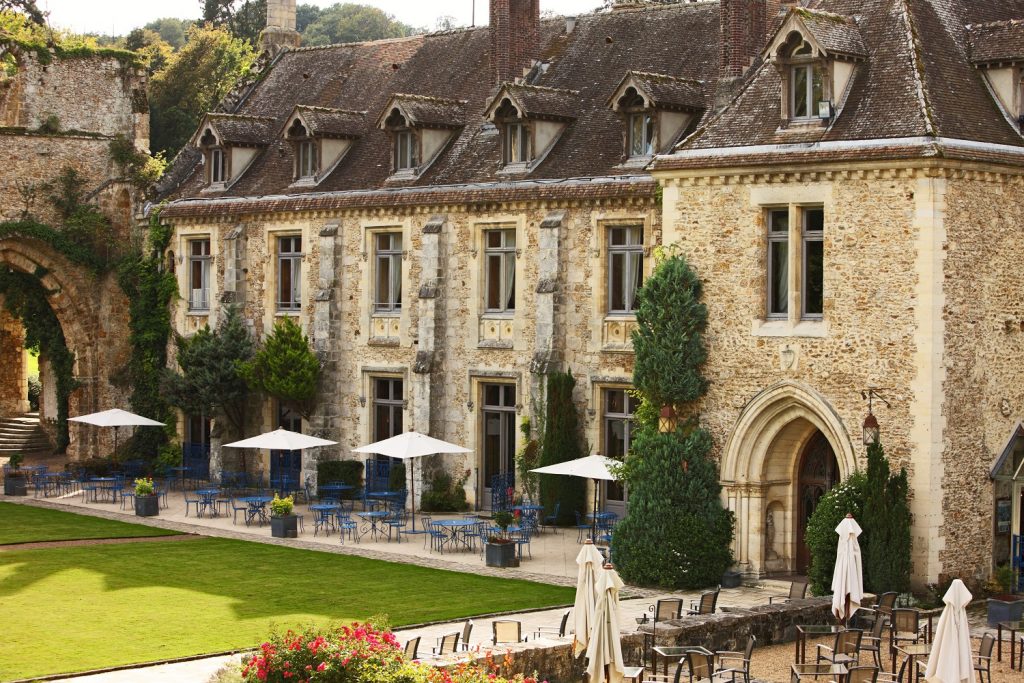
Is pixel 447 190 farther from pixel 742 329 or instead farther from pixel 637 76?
pixel 742 329

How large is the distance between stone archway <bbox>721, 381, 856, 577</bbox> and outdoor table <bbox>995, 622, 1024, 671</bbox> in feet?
12.7

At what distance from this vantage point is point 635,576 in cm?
2684

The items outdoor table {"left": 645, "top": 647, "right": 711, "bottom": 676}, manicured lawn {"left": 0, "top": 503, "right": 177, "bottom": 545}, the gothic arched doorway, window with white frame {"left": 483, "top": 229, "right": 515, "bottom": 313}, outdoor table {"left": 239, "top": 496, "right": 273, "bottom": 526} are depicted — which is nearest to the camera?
outdoor table {"left": 645, "top": 647, "right": 711, "bottom": 676}

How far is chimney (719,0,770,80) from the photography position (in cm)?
3105

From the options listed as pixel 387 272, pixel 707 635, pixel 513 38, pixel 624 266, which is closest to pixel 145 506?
pixel 387 272

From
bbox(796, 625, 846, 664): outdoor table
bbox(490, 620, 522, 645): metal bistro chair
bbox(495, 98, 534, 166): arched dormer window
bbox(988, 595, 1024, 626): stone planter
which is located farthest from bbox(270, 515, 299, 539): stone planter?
bbox(988, 595, 1024, 626): stone planter

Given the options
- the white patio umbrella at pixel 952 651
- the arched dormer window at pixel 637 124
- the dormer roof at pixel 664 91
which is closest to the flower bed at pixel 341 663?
the white patio umbrella at pixel 952 651

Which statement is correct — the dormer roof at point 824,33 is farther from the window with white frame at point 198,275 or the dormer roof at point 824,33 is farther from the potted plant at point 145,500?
the window with white frame at point 198,275

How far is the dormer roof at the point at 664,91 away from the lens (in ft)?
102

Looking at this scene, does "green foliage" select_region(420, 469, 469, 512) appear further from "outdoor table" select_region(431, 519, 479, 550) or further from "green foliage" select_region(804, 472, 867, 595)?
"green foliage" select_region(804, 472, 867, 595)

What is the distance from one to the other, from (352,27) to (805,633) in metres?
85.6

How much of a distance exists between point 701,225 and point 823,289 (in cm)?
243

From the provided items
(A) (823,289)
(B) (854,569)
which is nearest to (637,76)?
(A) (823,289)

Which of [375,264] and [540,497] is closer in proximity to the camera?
[540,497]
